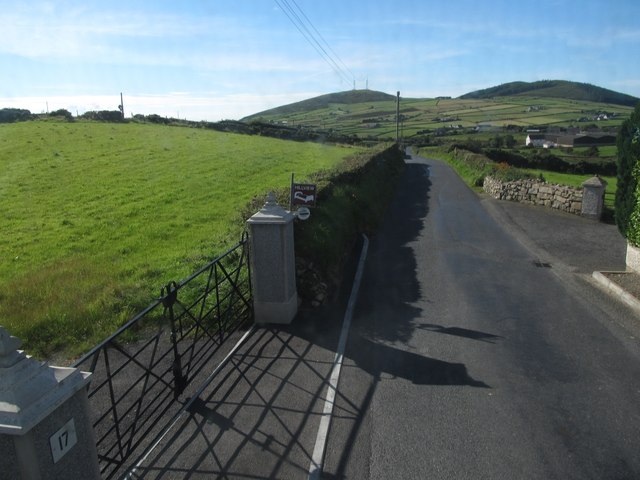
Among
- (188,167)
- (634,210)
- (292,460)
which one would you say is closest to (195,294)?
(292,460)

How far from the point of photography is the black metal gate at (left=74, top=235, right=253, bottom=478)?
A: 4758 mm

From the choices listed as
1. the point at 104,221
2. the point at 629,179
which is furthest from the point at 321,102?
the point at 629,179

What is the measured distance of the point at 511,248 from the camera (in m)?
13.6

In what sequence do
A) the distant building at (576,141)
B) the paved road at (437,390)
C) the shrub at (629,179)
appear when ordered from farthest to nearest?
the distant building at (576,141) < the shrub at (629,179) < the paved road at (437,390)

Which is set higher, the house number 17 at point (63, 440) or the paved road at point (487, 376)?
the house number 17 at point (63, 440)

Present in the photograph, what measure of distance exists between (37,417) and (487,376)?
523 cm

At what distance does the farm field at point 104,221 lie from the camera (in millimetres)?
8250

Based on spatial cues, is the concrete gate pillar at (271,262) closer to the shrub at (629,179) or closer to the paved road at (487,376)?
the paved road at (487,376)

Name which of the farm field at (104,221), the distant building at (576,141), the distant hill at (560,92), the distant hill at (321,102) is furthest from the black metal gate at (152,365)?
the distant hill at (560,92)

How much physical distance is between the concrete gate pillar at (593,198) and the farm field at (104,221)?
1054 cm

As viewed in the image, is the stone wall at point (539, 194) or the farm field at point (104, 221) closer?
the farm field at point (104, 221)

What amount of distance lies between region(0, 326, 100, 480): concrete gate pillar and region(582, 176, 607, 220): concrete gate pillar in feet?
59.5

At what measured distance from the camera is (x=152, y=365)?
Result: 557cm

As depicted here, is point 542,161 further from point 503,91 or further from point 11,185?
point 503,91
